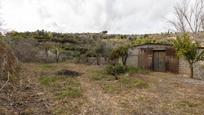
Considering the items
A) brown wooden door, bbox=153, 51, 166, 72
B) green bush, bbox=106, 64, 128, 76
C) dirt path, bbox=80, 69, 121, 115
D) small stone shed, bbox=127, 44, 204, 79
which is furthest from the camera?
brown wooden door, bbox=153, 51, 166, 72

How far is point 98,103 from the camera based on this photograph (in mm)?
8086

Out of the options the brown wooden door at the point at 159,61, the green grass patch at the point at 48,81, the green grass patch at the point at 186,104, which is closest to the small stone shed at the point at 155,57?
the brown wooden door at the point at 159,61

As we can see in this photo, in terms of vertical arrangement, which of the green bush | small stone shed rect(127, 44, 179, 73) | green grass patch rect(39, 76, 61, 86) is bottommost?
green grass patch rect(39, 76, 61, 86)

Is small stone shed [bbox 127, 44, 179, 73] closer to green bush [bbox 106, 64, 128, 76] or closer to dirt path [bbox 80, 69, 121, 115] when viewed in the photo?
green bush [bbox 106, 64, 128, 76]

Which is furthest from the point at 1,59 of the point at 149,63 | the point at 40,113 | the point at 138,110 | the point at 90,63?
the point at 90,63

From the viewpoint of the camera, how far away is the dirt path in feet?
23.6

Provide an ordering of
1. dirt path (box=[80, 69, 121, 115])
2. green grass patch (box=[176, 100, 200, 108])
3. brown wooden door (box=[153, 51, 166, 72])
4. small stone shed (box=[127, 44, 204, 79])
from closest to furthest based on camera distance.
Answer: dirt path (box=[80, 69, 121, 115]) → green grass patch (box=[176, 100, 200, 108]) → small stone shed (box=[127, 44, 204, 79]) → brown wooden door (box=[153, 51, 166, 72])

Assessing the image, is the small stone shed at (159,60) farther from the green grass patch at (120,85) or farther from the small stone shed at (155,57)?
the green grass patch at (120,85)

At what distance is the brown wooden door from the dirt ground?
7206 millimetres

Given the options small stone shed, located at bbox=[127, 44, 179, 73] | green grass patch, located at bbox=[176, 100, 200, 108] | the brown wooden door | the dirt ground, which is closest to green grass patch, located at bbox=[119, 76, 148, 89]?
the dirt ground

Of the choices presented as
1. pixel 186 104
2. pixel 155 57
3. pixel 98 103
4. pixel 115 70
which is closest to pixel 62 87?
pixel 98 103

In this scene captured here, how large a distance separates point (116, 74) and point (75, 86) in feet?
12.2

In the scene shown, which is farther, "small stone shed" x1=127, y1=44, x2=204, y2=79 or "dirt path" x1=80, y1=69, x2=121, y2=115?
"small stone shed" x1=127, y1=44, x2=204, y2=79

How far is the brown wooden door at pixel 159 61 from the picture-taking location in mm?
18625
